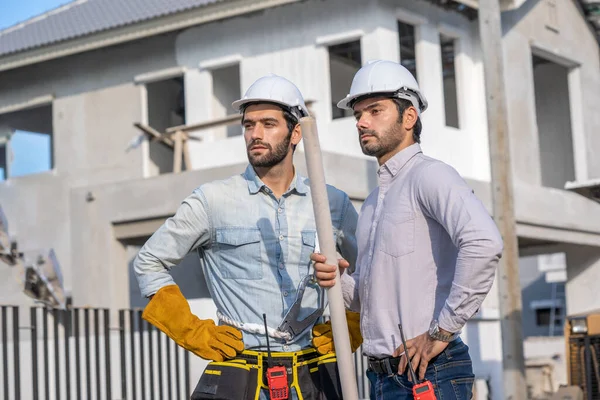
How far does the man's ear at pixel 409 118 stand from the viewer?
4.43 m

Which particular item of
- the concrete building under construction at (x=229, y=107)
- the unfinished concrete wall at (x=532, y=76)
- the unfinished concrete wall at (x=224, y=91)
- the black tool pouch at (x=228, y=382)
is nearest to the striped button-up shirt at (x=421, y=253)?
the black tool pouch at (x=228, y=382)

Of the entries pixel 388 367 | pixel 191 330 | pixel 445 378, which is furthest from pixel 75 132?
pixel 445 378

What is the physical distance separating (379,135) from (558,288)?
33327 mm

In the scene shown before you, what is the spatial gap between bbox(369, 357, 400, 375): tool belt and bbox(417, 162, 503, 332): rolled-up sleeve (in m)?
0.29

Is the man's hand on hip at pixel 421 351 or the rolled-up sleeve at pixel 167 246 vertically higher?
the rolled-up sleeve at pixel 167 246

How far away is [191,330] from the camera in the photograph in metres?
4.68

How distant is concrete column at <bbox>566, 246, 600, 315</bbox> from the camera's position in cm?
2338

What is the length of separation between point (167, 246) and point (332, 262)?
0.96m

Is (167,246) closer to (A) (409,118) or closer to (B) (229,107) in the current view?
(A) (409,118)

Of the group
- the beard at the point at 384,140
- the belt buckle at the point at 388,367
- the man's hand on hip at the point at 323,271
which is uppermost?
the beard at the point at 384,140

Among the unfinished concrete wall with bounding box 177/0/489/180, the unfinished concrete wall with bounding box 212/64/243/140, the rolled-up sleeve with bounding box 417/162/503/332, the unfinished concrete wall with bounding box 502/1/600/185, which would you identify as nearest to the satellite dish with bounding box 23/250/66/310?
the unfinished concrete wall with bounding box 177/0/489/180

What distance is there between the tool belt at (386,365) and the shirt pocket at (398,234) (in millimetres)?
405

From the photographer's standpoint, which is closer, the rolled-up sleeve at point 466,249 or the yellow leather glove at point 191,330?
the rolled-up sleeve at point 466,249

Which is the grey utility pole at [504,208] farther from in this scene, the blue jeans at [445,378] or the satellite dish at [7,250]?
the blue jeans at [445,378]
